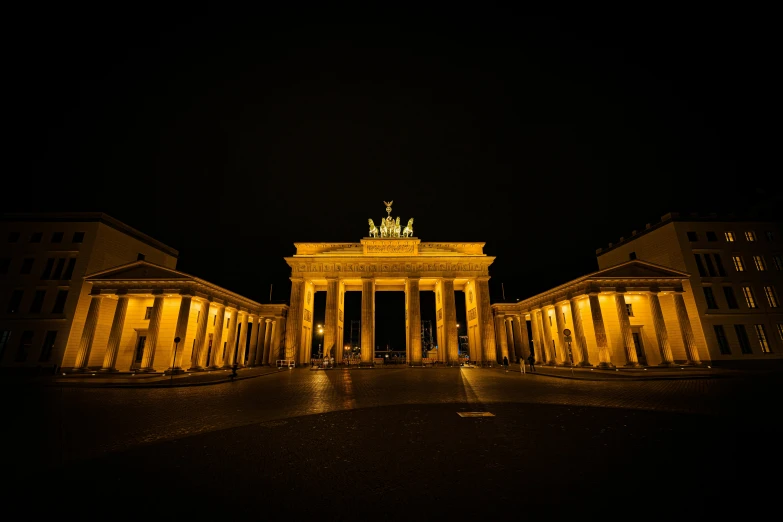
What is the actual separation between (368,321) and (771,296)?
44.9 meters

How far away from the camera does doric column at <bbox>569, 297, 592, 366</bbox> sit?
32.1 m

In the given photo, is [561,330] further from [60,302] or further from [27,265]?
[27,265]

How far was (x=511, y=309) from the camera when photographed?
158ft

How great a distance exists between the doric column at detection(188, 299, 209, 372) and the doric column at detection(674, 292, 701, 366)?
4822cm

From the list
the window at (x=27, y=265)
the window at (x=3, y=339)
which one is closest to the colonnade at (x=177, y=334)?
the window at (x=3, y=339)

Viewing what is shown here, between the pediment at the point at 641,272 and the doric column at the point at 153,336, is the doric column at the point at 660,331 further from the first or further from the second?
the doric column at the point at 153,336

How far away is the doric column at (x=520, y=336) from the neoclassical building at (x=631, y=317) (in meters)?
9.03

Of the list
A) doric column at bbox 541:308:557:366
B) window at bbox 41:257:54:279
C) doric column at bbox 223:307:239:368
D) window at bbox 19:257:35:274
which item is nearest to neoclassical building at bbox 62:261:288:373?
doric column at bbox 223:307:239:368

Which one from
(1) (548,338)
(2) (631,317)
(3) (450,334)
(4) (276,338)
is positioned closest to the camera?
(2) (631,317)

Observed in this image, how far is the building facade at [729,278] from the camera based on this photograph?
32.6 meters

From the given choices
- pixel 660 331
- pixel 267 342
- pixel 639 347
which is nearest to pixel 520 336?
pixel 639 347

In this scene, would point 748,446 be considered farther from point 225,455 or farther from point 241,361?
point 241,361

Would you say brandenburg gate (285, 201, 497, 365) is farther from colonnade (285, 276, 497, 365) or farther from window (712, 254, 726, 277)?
window (712, 254, 726, 277)

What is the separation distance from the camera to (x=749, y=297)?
34.0m
